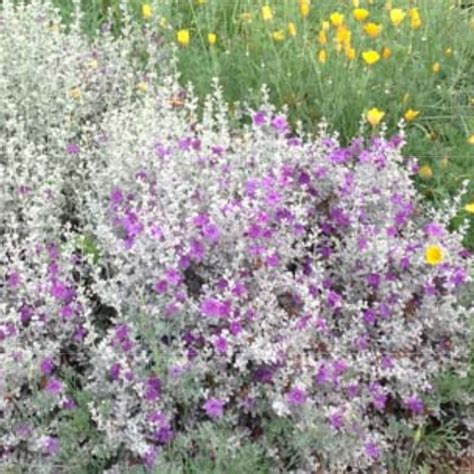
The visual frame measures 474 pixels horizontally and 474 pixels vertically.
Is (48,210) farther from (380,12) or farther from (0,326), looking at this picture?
(380,12)

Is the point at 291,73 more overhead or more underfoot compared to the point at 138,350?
more overhead

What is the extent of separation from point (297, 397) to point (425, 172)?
1370 millimetres

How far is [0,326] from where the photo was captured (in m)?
2.60

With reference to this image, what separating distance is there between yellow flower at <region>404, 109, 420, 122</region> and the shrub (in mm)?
308

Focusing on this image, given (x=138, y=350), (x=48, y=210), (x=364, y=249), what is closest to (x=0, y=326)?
(x=138, y=350)

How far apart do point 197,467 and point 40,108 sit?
162 cm

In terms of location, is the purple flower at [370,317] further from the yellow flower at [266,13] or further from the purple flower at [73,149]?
the yellow flower at [266,13]

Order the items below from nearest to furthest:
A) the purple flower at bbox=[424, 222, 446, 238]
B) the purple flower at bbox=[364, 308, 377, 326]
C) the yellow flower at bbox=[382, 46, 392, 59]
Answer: the purple flower at bbox=[364, 308, 377, 326]
the purple flower at bbox=[424, 222, 446, 238]
the yellow flower at bbox=[382, 46, 392, 59]

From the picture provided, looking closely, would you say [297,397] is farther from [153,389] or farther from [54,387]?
[54,387]

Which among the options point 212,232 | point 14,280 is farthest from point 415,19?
point 14,280

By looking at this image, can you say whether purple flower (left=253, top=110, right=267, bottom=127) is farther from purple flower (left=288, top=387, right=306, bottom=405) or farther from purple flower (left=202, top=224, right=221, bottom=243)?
purple flower (left=288, top=387, right=306, bottom=405)

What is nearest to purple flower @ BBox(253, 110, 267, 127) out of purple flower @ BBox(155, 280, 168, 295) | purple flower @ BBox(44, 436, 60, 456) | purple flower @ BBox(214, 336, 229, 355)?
purple flower @ BBox(155, 280, 168, 295)

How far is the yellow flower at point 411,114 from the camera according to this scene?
3656 mm

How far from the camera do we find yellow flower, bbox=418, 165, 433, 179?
3.61m
